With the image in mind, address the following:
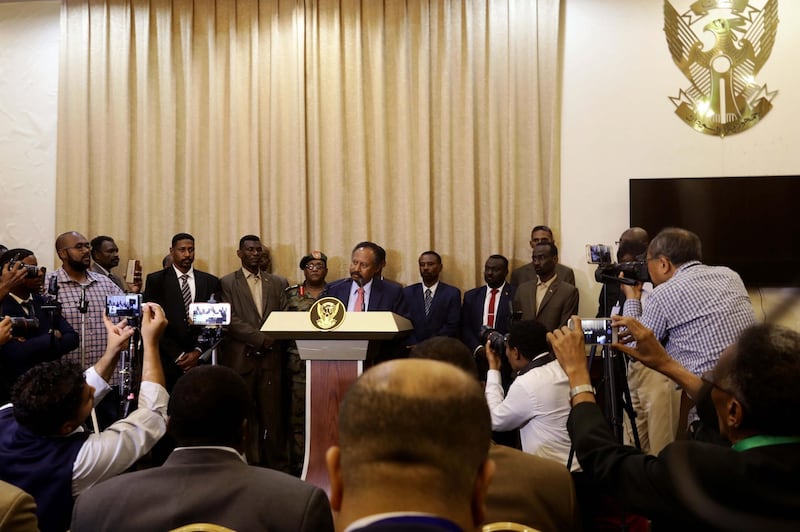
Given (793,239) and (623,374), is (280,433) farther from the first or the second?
(793,239)

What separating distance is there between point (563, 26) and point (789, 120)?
2.11m

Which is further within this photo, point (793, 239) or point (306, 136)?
point (306, 136)

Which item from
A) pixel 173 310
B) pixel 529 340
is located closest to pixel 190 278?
pixel 173 310

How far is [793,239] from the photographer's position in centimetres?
655

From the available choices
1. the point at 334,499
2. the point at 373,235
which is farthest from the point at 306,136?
the point at 334,499

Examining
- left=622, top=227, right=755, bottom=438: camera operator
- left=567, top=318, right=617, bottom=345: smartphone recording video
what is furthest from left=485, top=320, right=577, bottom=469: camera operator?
left=622, top=227, right=755, bottom=438: camera operator

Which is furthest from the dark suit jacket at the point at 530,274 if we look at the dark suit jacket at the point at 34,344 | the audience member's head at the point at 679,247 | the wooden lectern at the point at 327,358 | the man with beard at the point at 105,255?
the dark suit jacket at the point at 34,344

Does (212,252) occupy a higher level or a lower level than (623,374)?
higher

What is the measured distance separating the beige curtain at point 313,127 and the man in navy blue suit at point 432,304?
1.81 ft

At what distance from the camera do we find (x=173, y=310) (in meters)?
5.96

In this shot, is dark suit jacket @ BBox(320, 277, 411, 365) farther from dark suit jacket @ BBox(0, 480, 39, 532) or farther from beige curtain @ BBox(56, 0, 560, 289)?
dark suit jacket @ BBox(0, 480, 39, 532)

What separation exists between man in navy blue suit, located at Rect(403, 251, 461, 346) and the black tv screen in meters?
1.77

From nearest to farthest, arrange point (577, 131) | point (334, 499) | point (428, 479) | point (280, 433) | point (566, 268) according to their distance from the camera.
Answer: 1. point (428, 479)
2. point (334, 499)
3. point (280, 433)
4. point (566, 268)
5. point (577, 131)

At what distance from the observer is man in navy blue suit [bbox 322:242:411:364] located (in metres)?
5.75
